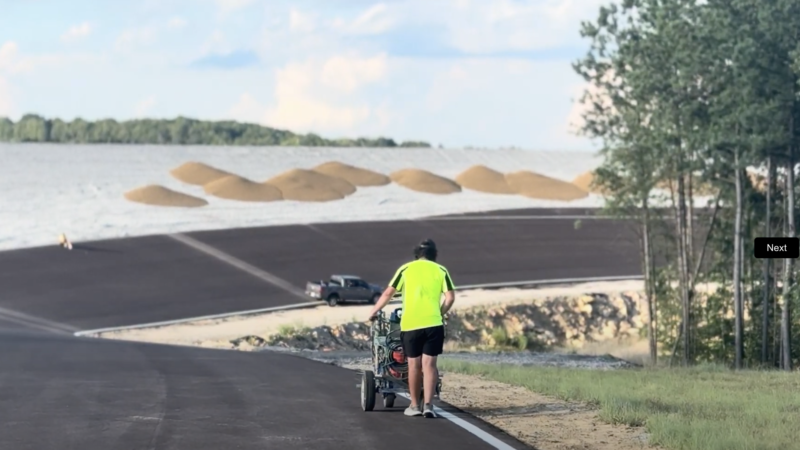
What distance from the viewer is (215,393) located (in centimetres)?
1598

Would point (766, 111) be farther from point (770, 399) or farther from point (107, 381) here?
point (107, 381)

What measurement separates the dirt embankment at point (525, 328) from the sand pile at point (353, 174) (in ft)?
123

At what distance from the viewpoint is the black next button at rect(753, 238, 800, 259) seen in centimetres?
2053

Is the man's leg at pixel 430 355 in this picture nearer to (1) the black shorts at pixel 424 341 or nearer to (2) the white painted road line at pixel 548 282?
(1) the black shorts at pixel 424 341

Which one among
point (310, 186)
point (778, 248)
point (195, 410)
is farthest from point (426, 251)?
point (310, 186)

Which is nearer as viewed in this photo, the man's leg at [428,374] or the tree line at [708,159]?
the man's leg at [428,374]

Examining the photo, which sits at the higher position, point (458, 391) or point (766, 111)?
point (766, 111)

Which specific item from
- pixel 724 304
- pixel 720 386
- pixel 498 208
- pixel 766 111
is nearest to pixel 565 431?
pixel 720 386

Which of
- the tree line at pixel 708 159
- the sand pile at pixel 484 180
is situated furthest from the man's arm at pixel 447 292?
the sand pile at pixel 484 180

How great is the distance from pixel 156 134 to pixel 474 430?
131 meters

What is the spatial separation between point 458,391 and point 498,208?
6266 centimetres

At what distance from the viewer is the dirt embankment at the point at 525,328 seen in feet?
133

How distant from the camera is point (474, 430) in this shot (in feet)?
42.2

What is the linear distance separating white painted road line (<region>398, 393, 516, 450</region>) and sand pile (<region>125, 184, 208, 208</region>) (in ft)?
205
